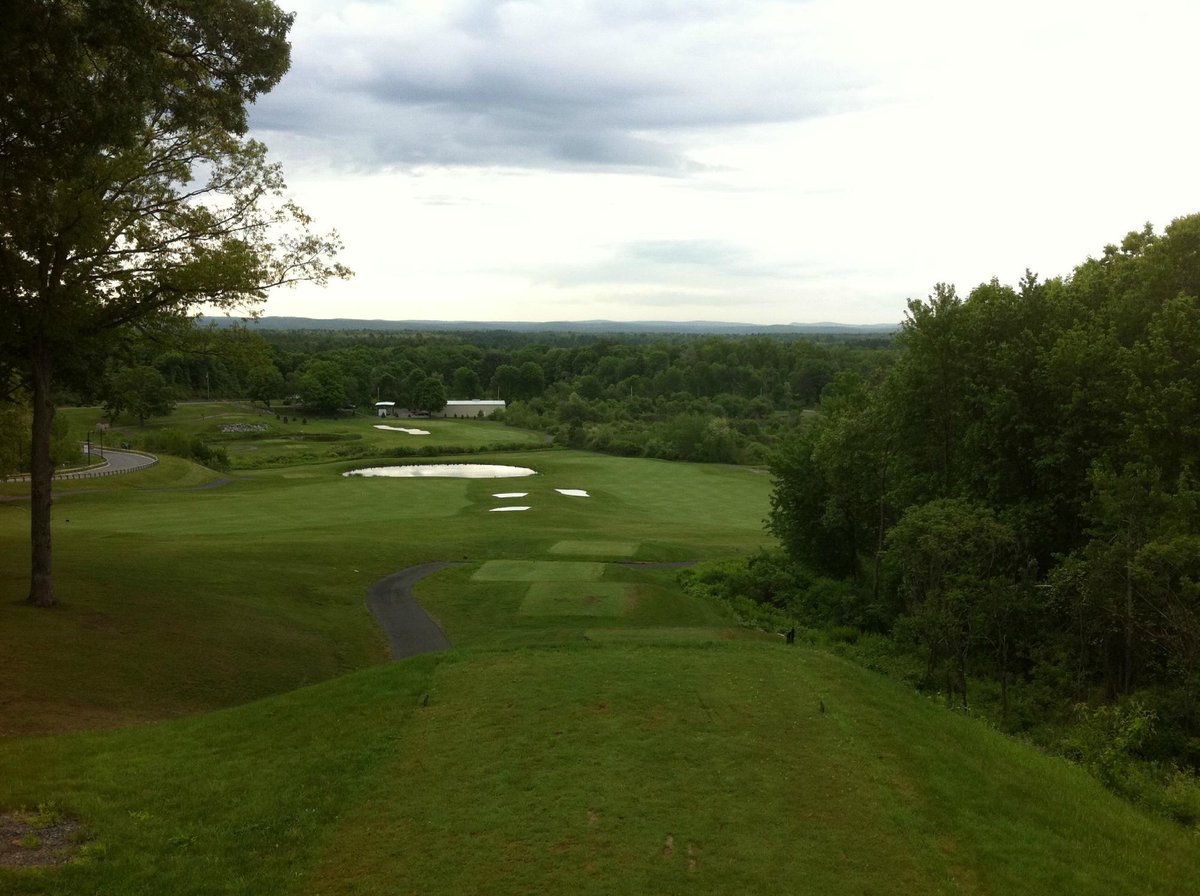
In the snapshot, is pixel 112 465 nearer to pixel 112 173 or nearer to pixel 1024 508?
pixel 112 173

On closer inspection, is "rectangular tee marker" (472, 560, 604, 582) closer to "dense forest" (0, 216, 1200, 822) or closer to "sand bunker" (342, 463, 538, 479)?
"dense forest" (0, 216, 1200, 822)

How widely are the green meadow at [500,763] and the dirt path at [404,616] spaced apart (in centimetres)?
72

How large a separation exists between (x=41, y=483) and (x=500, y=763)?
51.5 ft

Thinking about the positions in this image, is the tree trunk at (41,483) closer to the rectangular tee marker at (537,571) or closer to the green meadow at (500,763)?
the green meadow at (500,763)

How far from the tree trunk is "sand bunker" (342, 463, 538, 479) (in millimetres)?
54570

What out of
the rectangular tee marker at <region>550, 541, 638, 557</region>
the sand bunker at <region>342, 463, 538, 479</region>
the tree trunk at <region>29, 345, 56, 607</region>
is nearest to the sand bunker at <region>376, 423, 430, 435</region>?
the sand bunker at <region>342, 463, 538, 479</region>

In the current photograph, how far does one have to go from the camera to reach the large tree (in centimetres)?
1595

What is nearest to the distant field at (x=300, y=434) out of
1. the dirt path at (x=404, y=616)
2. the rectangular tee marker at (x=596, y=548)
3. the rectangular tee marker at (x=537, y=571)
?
the rectangular tee marker at (x=596, y=548)

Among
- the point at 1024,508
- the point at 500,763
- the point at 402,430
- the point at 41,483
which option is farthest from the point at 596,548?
the point at 402,430

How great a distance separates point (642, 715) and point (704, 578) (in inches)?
831

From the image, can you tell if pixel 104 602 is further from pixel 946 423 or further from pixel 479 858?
pixel 946 423

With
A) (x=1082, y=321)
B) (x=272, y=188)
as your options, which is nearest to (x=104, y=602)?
(x=272, y=188)

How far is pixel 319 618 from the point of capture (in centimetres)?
2777

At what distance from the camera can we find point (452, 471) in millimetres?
84625
